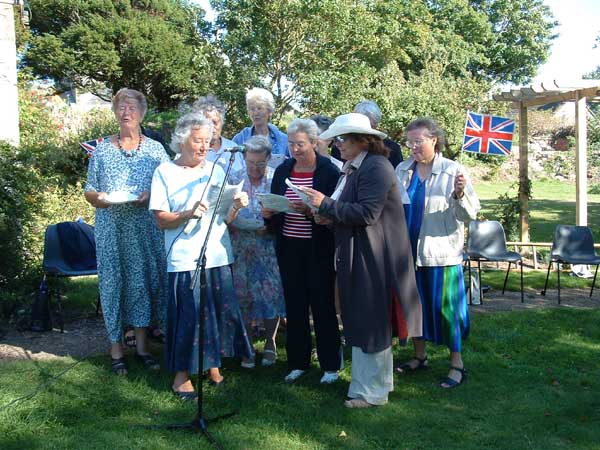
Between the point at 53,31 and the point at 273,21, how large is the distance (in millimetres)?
18692

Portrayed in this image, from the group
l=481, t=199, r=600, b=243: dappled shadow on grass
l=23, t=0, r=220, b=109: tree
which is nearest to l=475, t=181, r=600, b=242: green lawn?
l=481, t=199, r=600, b=243: dappled shadow on grass

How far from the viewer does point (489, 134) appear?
418 inches

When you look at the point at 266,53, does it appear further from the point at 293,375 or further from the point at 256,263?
the point at 293,375

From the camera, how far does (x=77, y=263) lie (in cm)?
644

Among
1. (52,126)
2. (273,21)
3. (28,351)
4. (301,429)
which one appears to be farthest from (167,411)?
(273,21)

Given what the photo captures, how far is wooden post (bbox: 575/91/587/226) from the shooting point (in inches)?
369

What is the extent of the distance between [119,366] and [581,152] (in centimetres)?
736

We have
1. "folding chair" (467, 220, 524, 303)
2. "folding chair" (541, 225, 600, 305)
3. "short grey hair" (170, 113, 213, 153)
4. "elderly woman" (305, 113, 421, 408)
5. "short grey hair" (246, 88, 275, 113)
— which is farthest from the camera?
"folding chair" (541, 225, 600, 305)

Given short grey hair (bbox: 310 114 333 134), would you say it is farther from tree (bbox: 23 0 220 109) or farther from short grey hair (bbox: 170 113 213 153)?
tree (bbox: 23 0 220 109)

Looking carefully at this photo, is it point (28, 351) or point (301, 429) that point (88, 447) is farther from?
point (28, 351)

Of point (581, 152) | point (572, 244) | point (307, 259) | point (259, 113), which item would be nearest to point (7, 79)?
point (259, 113)

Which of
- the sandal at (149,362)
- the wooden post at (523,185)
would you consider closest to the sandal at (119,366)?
the sandal at (149,362)

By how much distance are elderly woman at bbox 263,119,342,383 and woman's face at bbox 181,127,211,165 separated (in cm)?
63

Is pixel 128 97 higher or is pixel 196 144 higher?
pixel 128 97
